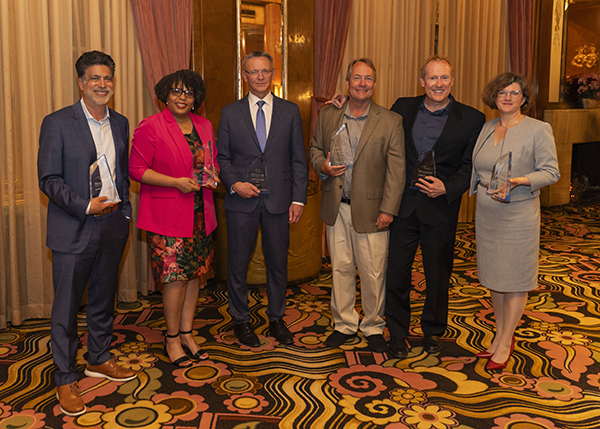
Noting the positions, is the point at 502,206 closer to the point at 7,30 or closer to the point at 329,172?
the point at 329,172

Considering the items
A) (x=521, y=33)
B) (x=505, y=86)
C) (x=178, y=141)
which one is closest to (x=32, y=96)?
Answer: (x=178, y=141)

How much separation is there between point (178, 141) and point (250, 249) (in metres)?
0.85

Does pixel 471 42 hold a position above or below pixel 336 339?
above

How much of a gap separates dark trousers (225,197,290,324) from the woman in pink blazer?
31 centimetres

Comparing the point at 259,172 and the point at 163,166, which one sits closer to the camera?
the point at 163,166

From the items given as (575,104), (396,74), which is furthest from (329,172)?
(575,104)

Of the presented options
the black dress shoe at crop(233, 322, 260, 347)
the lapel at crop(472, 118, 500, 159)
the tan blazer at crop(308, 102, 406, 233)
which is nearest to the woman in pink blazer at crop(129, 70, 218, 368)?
the black dress shoe at crop(233, 322, 260, 347)

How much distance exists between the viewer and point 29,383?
313 centimetres

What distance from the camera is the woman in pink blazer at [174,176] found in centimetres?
311

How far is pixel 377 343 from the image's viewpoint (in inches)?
140

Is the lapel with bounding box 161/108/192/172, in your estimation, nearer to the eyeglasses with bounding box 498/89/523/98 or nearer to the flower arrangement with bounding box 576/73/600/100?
the eyeglasses with bounding box 498/89/523/98

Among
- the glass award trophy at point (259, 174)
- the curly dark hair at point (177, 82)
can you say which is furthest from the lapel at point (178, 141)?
the glass award trophy at point (259, 174)

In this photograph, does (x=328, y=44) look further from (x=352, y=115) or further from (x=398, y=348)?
(x=398, y=348)

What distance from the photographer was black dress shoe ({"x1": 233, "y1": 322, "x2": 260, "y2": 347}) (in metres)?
3.59
